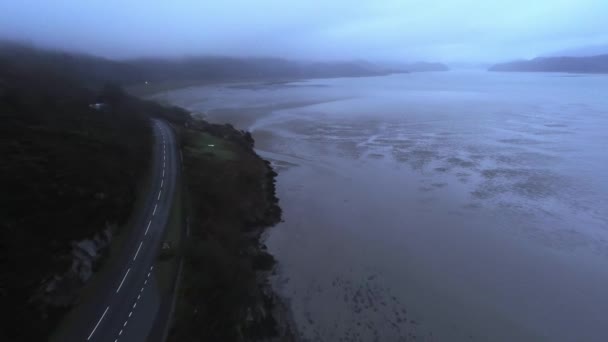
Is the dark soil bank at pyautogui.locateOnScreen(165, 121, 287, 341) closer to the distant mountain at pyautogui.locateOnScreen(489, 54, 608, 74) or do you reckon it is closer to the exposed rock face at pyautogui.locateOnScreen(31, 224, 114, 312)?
the exposed rock face at pyautogui.locateOnScreen(31, 224, 114, 312)

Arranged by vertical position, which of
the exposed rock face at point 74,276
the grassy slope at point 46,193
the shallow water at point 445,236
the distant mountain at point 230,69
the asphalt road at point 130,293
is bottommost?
the shallow water at point 445,236

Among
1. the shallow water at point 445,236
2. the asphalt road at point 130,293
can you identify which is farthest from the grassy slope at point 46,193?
the shallow water at point 445,236

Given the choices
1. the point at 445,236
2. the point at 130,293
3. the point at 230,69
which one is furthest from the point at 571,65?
the point at 130,293

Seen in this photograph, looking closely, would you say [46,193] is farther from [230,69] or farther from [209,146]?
[230,69]

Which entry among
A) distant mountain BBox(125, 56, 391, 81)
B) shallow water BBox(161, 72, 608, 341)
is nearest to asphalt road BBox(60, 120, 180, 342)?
shallow water BBox(161, 72, 608, 341)

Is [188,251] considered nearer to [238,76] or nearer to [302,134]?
[302,134]

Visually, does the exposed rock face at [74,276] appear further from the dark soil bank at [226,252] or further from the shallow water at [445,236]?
the shallow water at [445,236]
